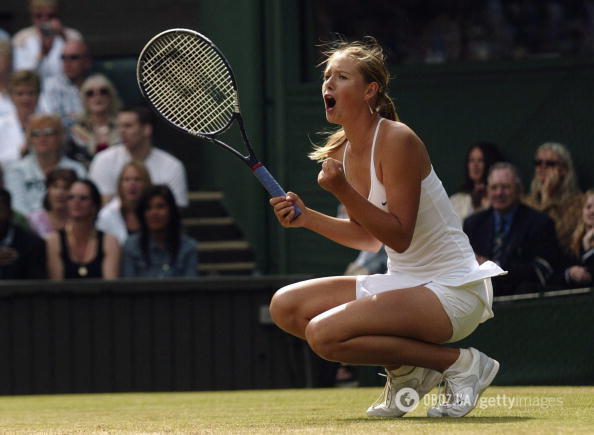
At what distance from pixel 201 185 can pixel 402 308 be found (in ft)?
22.1

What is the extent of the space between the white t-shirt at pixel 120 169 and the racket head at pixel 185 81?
14.0 ft

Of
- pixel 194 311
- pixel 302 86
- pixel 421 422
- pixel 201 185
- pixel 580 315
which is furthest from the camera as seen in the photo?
pixel 201 185

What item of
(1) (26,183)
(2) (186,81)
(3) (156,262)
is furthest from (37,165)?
(2) (186,81)

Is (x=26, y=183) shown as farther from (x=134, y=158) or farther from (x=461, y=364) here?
(x=461, y=364)

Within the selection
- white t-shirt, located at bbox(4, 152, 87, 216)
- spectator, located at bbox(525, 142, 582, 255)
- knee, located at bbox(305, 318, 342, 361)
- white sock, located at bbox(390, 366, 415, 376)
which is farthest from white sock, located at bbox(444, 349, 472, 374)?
white t-shirt, located at bbox(4, 152, 87, 216)

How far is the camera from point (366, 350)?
15.8ft

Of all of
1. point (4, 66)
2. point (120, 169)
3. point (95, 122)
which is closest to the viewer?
point (120, 169)

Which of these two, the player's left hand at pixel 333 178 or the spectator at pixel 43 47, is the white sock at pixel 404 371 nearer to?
the player's left hand at pixel 333 178

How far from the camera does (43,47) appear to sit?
34.9 ft

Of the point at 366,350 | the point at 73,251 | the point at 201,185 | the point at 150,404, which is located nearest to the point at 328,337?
the point at 366,350

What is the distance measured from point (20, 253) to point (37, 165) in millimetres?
1220

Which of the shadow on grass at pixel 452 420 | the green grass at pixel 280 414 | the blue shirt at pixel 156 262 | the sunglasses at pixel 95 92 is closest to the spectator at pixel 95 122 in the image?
the sunglasses at pixel 95 92

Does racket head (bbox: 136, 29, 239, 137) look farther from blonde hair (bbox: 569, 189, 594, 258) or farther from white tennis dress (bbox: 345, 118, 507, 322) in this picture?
blonde hair (bbox: 569, 189, 594, 258)

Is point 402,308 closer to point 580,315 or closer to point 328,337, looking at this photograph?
point 328,337
